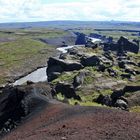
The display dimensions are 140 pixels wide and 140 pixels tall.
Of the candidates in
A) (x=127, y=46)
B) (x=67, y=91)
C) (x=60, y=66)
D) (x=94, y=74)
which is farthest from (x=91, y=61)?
(x=67, y=91)

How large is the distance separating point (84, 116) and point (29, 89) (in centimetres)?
1494

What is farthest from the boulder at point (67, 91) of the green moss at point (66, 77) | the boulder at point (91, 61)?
the boulder at point (91, 61)

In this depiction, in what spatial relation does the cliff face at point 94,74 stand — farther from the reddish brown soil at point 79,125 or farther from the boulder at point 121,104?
the reddish brown soil at point 79,125

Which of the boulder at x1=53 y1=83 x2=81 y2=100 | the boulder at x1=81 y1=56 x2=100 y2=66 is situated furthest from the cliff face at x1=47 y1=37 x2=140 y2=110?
the boulder at x1=53 y1=83 x2=81 y2=100

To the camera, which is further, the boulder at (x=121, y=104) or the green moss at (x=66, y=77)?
the green moss at (x=66, y=77)

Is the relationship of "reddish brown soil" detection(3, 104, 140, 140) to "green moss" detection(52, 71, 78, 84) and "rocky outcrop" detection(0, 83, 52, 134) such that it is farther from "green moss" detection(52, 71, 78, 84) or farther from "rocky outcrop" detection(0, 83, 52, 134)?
"green moss" detection(52, 71, 78, 84)

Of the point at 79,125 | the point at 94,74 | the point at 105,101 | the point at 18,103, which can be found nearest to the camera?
the point at 79,125

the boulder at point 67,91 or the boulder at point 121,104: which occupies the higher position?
the boulder at point 121,104

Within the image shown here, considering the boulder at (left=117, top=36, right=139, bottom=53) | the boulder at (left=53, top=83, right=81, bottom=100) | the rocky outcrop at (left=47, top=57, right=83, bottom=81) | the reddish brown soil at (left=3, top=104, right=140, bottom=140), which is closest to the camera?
the reddish brown soil at (left=3, top=104, right=140, bottom=140)

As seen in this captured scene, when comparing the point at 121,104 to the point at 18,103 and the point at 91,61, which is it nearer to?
the point at 18,103

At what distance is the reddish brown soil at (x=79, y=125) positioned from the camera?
32438 mm

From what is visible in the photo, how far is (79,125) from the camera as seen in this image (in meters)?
35.8

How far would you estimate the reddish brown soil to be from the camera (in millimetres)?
32438

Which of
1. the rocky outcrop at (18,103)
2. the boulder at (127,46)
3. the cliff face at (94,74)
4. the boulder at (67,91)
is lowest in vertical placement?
the boulder at (127,46)
